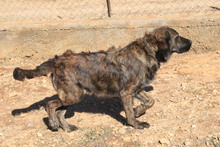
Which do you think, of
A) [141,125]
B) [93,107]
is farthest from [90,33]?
[141,125]

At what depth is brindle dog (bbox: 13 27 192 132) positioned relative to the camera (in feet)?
18.2

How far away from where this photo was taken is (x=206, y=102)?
623 centimetres

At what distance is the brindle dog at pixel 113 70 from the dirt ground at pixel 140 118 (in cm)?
35

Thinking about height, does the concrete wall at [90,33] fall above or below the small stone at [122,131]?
above

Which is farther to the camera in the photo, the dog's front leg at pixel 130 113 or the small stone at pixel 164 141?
the dog's front leg at pixel 130 113

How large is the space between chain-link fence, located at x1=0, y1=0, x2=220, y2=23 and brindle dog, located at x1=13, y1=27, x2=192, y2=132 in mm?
4629

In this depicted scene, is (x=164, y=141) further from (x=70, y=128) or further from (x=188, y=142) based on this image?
(x=70, y=128)

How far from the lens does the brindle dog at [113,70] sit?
555 centimetres

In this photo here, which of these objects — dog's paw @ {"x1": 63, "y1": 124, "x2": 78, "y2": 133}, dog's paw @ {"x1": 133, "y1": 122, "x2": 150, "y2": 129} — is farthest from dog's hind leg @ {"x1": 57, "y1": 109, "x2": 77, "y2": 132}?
dog's paw @ {"x1": 133, "y1": 122, "x2": 150, "y2": 129}

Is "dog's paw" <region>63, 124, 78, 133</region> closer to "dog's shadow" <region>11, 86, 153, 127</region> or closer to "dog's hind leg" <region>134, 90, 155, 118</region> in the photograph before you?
"dog's shadow" <region>11, 86, 153, 127</region>

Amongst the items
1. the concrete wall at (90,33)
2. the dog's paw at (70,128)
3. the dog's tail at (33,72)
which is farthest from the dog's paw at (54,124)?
the concrete wall at (90,33)

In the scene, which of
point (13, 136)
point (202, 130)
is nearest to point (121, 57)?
point (202, 130)

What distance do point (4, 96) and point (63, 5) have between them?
7.06m

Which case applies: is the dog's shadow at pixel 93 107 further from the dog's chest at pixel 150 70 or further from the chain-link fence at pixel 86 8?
the chain-link fence at pixel 86 8
